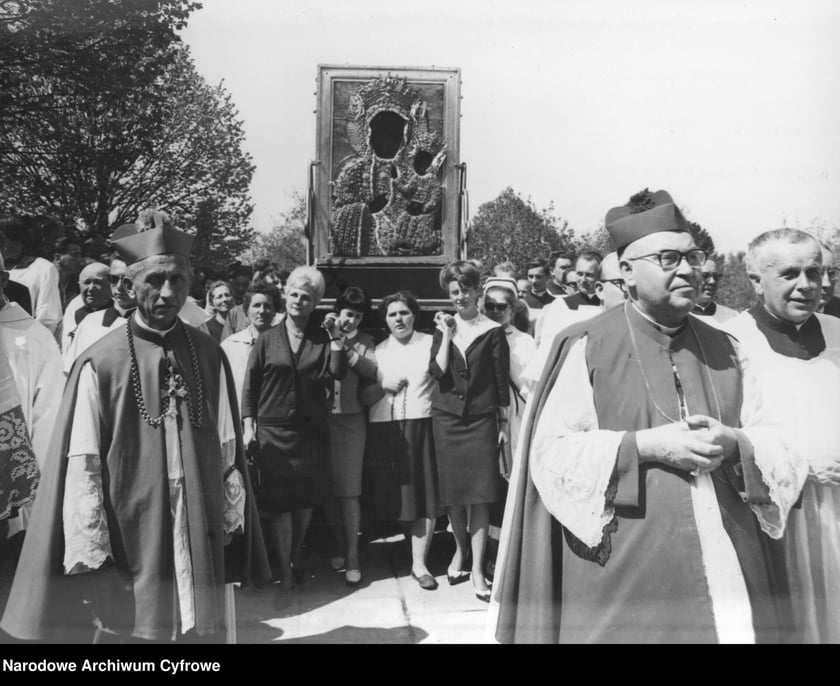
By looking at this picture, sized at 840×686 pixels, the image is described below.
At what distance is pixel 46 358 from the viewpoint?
11.8ft

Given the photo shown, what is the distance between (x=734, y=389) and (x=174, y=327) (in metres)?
2.17

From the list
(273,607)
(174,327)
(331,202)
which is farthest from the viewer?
(331,202)

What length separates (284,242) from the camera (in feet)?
27.5

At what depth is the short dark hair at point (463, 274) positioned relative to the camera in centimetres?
424

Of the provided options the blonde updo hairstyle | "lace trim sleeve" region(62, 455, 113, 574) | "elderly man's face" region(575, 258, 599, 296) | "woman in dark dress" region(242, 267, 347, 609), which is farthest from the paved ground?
"elderly man's face" region(575, 258, 599, 296)

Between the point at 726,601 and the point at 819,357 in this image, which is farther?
the point at 819,357

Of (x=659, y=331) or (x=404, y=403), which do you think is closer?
(x=659, y=331)

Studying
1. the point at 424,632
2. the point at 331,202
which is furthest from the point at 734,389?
the point at 331,202

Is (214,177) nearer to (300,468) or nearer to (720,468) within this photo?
(300,468)

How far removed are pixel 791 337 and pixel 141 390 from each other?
8.71 ft

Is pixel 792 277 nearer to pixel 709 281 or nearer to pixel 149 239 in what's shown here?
pixel 709 281

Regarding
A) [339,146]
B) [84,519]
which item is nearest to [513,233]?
[339,146]

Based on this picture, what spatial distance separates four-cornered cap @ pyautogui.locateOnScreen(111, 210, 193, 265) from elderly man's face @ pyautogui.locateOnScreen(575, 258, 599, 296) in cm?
257

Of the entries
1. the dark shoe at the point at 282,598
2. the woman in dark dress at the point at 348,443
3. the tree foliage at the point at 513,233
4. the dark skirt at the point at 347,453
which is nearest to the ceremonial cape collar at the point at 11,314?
the woman in dark dress at the point at 348,443
